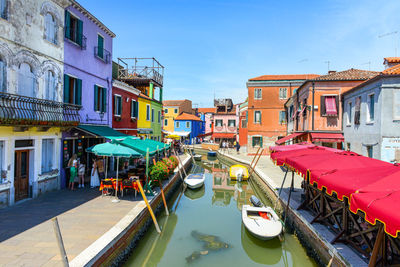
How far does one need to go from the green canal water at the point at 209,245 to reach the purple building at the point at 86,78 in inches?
251

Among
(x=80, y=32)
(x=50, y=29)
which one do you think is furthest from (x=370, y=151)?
(x=50, y=29)

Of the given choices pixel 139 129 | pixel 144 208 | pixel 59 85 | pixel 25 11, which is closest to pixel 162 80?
pixel 139 129

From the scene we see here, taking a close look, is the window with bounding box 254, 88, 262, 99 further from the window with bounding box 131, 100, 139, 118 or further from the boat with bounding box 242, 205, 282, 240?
the boat with bounding box 242, 205, 282, 240

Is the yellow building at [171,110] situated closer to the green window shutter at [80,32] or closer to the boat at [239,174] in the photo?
the boat at [239,174]

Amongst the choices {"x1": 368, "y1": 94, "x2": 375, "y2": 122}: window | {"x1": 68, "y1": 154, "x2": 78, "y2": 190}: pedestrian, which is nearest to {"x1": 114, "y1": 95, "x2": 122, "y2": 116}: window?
{"x1": 68, "y1": 154, "x2": 78, "y2": 190}: pedestrian

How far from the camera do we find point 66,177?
43.8 ft

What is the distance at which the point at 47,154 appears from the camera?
12219 millimetres

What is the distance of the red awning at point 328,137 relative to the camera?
62.6 ft

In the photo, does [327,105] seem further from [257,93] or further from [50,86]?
[50,86]

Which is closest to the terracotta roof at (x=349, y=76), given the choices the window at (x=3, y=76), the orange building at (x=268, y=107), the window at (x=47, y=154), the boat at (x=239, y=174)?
the boat at (x=239, y=174)

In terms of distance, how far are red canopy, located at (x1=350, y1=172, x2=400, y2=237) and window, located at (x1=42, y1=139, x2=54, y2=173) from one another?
12.6m

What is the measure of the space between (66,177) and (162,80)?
16.3 meters

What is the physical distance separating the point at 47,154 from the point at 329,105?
1931 cm

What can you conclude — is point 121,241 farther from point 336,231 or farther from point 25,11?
point 25,11
